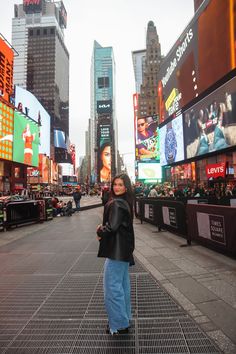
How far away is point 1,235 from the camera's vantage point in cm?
1204

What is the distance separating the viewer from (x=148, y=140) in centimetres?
6297

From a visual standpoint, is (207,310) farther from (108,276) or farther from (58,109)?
(58,109)

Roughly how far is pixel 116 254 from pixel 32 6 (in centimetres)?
23295

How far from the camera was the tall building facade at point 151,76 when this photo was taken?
137750 mm

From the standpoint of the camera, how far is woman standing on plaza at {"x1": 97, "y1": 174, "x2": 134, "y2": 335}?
10.9 ft

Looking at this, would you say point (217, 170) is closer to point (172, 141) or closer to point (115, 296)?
point (115, 296)

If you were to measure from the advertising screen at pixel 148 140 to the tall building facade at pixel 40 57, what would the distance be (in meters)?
124

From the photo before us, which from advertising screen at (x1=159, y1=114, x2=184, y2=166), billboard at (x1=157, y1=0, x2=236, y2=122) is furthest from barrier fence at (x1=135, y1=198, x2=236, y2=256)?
billboard at (x1=157, y1=0, x2=236, y2=122)

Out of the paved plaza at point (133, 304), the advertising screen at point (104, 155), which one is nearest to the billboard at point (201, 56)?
the paved plaza at point (133, 304)

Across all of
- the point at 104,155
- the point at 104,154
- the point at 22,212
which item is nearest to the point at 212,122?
the point at 22,212

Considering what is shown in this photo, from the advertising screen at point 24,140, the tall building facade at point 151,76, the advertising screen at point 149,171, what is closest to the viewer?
the advertising screen at point 24,140

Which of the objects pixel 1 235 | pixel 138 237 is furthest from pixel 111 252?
pixel 1 235

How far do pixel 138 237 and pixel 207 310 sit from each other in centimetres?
683

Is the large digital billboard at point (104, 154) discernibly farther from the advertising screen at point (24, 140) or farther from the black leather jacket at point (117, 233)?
the black leather jacket at point (117, 233)
